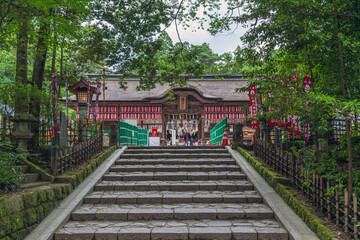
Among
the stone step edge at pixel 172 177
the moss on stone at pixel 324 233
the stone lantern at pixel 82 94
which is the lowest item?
the moss on stone at pixel 324 233

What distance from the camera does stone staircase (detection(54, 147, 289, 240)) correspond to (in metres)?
5.21

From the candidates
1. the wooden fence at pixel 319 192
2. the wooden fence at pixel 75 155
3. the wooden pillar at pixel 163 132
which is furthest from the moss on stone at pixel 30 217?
the wooden pillar at pixel 163 132

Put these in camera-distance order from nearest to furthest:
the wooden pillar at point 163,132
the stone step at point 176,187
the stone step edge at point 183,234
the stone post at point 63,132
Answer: the stone step edge at point 183,234, the stone step at point 176,187, the stone post at point 63,132, the wooden pillar at point 163,132

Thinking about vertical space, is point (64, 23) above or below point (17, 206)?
above

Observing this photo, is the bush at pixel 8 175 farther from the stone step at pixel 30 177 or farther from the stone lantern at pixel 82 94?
the stone lantern at pixel 82 94

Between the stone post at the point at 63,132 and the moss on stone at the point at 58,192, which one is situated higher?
the stone post at the point at 63,132

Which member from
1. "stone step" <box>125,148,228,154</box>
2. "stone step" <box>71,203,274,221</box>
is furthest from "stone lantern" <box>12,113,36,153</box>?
"stone step" <box>125,148,228,154</box>

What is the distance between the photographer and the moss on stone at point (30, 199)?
16.6 ft

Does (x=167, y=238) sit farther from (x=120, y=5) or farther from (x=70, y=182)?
(x=120, y=5)

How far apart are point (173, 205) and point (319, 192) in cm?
307

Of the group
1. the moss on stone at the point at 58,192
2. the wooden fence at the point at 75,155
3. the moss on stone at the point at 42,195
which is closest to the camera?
the moss on stone at the point at 42,195

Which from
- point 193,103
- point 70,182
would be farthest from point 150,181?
point 193,103

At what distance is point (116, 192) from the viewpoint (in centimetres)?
746

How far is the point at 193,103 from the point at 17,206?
2152 centimetres
